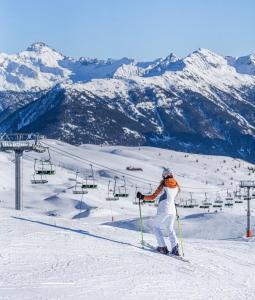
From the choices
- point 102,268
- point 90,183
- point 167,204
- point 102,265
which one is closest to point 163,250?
point 167,204

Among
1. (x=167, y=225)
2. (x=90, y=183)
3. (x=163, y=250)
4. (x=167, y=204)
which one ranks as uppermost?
(x=167, y=204)

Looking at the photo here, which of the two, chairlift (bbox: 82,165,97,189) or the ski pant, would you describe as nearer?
the ski pant

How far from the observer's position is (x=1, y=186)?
365 feet

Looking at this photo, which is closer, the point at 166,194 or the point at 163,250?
the point at 166,194

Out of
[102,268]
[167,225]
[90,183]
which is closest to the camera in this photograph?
[102,268]

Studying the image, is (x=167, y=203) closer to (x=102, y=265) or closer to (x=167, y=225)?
(x=167, y=225)

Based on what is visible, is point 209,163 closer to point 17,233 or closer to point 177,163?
point 177,163

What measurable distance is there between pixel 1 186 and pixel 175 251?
9519 cm

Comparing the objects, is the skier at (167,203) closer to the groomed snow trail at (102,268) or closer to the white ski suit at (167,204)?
the white ski suit at (167,204)

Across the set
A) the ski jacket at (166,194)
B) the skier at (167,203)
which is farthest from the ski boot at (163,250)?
the ski jacket at (166,194)

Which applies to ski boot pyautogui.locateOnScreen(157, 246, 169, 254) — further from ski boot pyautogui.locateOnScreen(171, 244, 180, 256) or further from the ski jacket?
the ski jacket

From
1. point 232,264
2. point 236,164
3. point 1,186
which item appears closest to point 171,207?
point 232,264

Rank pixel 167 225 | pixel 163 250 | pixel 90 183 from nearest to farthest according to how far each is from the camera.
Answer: pixel 167 225 < pixel 163 250 < pixel 90 183

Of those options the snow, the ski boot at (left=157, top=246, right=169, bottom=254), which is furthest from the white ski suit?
the snow
